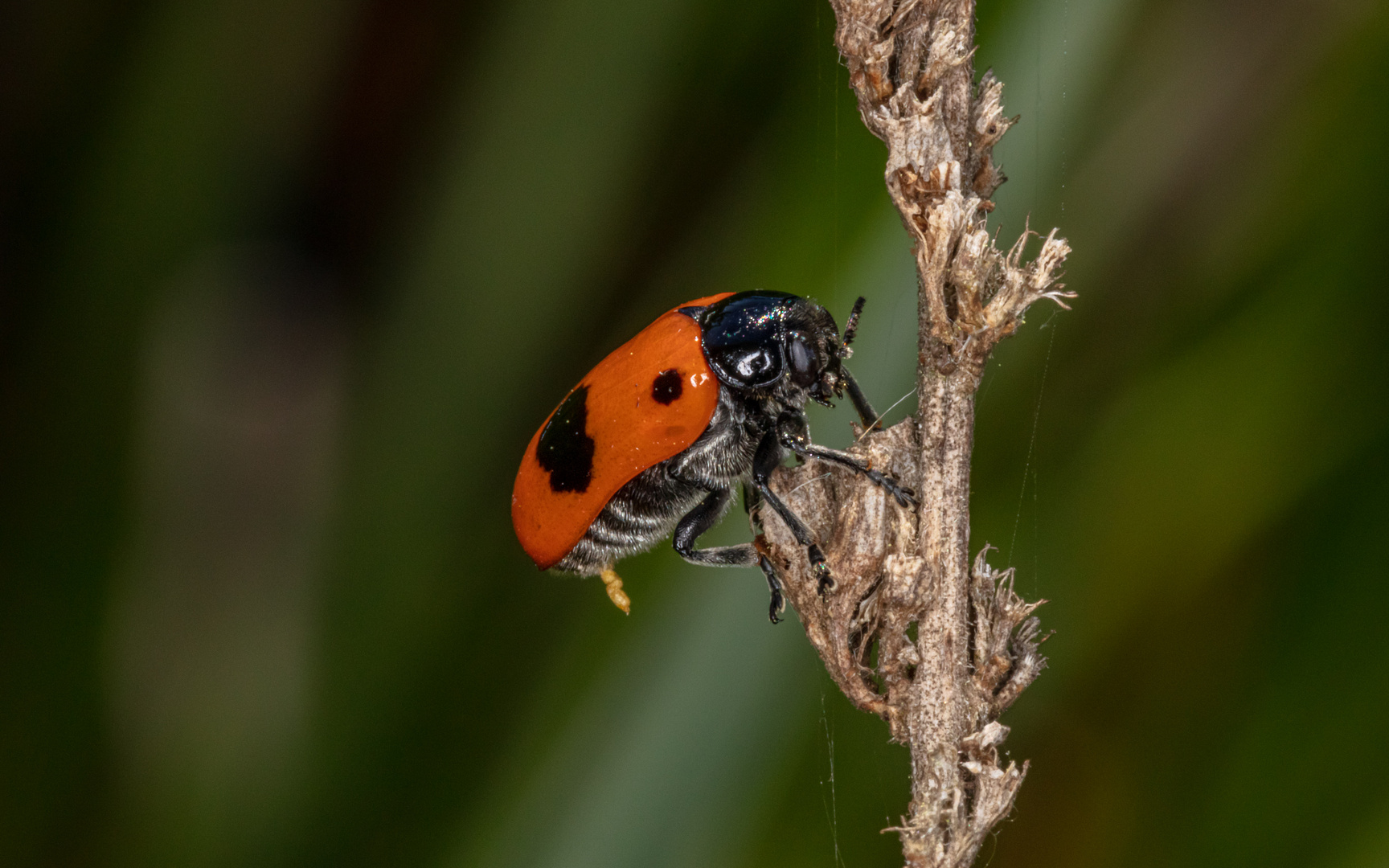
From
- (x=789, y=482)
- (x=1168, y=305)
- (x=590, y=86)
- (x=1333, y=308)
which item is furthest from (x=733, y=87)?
(x=1333, y=308)

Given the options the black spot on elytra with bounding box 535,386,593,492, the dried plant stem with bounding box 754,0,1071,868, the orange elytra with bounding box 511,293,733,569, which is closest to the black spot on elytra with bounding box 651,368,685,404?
the orange elytra with bounding box 511,293,733,569

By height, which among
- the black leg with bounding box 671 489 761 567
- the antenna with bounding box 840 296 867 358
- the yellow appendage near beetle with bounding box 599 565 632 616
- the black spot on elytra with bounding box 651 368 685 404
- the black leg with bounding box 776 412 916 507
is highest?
the antenna with bounding box 840 296 867 358

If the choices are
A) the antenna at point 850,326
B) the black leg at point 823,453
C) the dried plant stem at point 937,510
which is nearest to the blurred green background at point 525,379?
the antenna at point 850,326

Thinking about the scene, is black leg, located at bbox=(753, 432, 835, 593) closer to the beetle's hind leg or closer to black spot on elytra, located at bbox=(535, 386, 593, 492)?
the beetle's hind leg

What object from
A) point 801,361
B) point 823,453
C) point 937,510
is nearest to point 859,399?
point 801,361

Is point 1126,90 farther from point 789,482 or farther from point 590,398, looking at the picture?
point 590,398

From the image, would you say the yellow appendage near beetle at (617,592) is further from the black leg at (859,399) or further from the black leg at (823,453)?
the black leg at (859,399)
